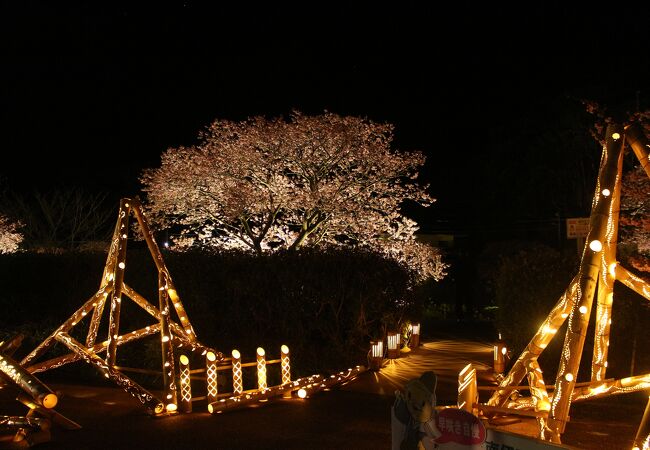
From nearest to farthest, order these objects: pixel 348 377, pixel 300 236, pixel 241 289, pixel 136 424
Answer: pixel 136 424
pixel 348 377
pixel 241 289
pixel 300 236

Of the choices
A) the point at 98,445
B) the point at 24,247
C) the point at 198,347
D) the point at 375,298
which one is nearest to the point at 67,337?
the point at 198,347

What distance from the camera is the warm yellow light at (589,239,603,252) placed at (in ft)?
20.9

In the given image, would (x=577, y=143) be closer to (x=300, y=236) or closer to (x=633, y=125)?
(x=300, y=236)

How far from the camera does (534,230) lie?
2936 cm

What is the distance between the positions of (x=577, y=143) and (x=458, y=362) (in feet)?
38.6

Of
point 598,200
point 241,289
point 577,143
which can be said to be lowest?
point 241,289

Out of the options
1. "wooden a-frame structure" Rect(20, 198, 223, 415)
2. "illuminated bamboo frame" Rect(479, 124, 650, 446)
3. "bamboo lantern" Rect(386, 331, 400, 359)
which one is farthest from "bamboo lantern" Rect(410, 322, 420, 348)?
"illuminated bamboo frame" Rect(479, 124, 650, 446)

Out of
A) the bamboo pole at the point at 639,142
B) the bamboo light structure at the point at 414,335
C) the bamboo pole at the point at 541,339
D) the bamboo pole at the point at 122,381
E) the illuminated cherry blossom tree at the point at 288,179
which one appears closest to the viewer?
the bamboo pole at the point at 639,142

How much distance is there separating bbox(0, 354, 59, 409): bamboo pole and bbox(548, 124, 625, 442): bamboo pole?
216 inches

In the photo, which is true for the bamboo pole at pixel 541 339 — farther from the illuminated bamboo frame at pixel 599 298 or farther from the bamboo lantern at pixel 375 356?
the bamboo lantern at pixel 375 356

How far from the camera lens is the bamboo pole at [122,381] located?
353 inches

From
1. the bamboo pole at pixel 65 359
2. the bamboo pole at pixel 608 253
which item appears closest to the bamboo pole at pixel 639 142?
the bamboo pole at pixel 608 253

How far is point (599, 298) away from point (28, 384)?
6.45m

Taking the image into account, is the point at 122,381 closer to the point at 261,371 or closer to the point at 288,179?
the point at 261,371
